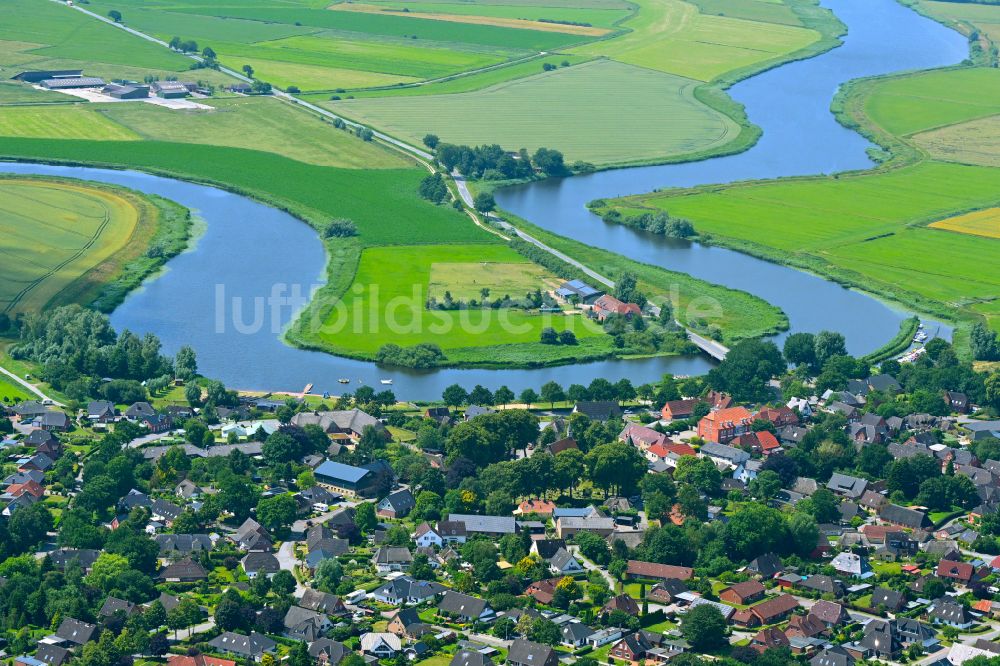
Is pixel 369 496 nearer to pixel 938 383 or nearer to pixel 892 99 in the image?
pixel 938 383

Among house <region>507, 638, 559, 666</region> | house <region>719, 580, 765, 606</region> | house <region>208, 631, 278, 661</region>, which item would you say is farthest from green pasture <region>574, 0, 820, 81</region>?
house <region>208, 631, 278, 661</region>

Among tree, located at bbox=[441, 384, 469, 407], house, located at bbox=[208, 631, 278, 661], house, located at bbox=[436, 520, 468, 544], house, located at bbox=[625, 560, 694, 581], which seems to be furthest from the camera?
tree, located at bbox=[441, 384, 469, 407]

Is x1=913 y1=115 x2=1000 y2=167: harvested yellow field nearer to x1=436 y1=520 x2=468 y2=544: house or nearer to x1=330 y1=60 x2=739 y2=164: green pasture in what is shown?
x1=330 y1=60 x2=739 y2=164: green pasture

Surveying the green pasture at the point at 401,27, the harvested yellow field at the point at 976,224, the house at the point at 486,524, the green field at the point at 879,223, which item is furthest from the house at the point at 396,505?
the green pasture at the point at 401,27

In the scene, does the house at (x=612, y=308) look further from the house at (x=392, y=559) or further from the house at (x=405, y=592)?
the house at (x=405, y=592)

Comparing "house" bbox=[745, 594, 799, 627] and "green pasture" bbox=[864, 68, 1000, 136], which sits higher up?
"green pasture" bbox=[864, 68, 1000, 136]

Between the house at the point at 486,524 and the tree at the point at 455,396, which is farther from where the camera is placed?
the tree at the point at 455,396
